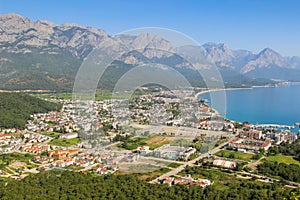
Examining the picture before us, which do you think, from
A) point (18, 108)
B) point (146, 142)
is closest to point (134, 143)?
point (146, 142)

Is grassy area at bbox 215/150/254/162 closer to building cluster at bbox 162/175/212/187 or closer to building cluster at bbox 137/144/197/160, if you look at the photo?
building cluster at bbox 137/144/197/160

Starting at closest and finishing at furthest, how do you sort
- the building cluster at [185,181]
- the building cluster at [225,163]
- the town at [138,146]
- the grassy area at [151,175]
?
the building cluster at [185,181], the grassy area at [151,175], the town at [138,146], the building cluster at [225,163]

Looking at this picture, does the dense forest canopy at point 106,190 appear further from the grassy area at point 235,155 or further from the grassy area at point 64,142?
the grassy area at point 64,142

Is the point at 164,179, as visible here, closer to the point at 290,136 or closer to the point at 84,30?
the point at 290,136

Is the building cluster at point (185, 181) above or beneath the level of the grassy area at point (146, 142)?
beneath

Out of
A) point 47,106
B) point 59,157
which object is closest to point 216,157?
point 59,157

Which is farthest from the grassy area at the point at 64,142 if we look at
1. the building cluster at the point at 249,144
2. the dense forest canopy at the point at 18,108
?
the building cluster at the point at 249,144
